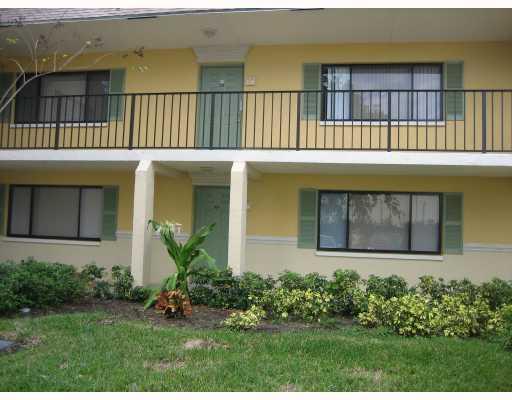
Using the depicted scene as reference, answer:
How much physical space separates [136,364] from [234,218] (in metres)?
4.20

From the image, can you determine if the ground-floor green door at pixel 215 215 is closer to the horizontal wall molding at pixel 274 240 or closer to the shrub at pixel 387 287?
the horizontal wall molding at pixel 274 240

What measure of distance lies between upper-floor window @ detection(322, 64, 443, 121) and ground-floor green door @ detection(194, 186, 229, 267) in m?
2.96

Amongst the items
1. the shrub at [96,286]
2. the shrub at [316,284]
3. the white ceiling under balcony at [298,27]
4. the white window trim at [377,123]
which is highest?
the white ceiling under balcony at [298,27]

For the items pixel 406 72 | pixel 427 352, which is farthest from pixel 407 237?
pixel 427 352

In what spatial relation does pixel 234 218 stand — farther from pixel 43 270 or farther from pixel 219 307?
pixel 43 270

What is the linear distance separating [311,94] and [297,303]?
4902 millimetres

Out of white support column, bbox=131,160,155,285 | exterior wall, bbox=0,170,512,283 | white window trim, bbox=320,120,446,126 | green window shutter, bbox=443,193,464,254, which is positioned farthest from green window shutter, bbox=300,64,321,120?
white support column, bbox=131,160,155,285

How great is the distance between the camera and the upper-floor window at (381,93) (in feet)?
34.5

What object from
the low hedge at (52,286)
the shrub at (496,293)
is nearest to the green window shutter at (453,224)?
the shrub at (496,293)

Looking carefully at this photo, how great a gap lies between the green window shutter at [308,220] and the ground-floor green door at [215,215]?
5.68 feet

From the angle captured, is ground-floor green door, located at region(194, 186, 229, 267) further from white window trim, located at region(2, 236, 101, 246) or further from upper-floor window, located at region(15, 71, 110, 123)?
upper-floor window, located at region(15, 71, 110, 123)

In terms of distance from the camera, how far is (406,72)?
421 inches

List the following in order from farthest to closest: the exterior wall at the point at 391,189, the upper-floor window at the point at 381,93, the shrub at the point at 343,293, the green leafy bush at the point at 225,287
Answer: the upper-floor window at the point at 381,93, the exterior wall at the point at 391,189, the green leafy bush at the point at 225,287, the shrub at the point at 343,293

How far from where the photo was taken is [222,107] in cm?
1125
